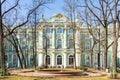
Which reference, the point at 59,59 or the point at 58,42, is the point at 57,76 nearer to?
the point at 59,59

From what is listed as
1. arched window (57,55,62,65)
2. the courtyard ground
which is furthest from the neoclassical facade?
the courtyard ground

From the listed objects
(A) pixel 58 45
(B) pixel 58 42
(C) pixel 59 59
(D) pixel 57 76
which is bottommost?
(C) pixel 59 59

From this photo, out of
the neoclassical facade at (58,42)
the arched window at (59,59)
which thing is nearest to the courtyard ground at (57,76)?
the neoclassical facade at (58,42)

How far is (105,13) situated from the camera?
3228 cm

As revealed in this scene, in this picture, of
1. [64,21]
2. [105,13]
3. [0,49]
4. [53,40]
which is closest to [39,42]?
[53,40]

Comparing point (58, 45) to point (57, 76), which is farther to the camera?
point (58, 45)

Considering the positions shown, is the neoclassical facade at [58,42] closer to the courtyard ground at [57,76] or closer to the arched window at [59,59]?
the arched window at [59,59]

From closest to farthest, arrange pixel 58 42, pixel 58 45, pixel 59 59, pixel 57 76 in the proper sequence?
1. pixel 57 76
2. pixel 59 59
3. pixel 58 45
4. pixel 58 42

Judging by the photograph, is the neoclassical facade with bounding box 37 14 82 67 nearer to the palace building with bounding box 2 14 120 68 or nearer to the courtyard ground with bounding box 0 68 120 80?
the palace building with bounding box 2 14 120 68

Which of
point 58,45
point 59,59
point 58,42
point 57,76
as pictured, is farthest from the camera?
point 58,42

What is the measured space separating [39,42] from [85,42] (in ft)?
38.8

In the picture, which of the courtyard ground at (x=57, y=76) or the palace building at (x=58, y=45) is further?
the palace building at (x=58, y=45)

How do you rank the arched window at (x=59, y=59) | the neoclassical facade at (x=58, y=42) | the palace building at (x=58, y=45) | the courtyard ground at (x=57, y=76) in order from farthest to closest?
the arched window at (x=59, y=59) → the neoclassical facade at (x=58, y=42) → the palace building at (x=58, y=45) → the courtyard ground at (x=57, y=76)

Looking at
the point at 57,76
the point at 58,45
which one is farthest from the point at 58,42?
the point at 57,76
